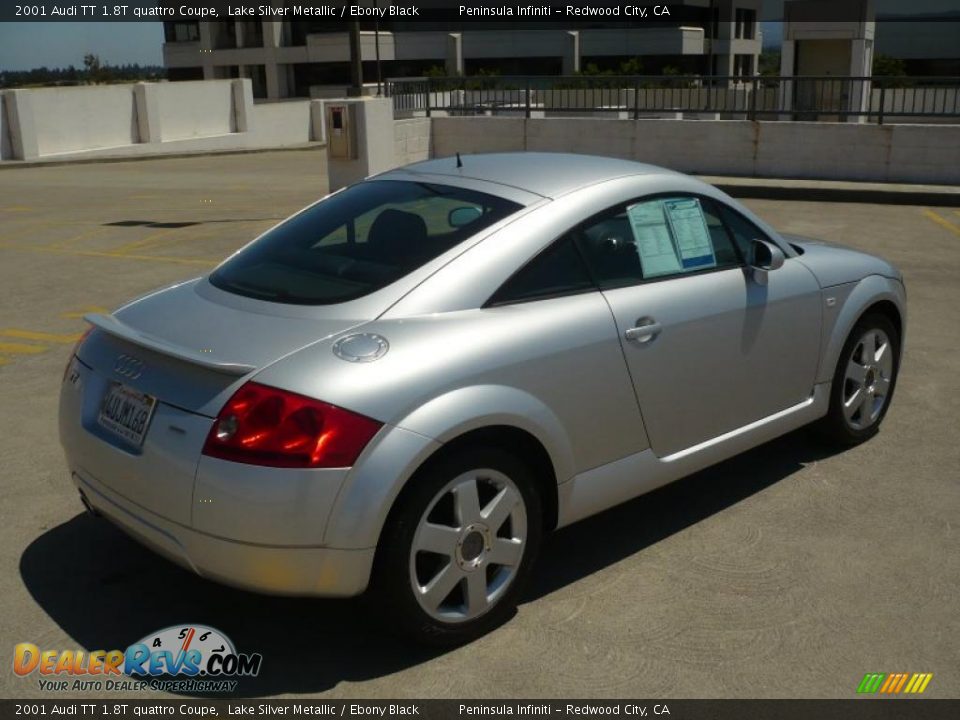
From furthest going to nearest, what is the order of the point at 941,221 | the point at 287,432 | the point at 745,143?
the point at 745,143 < the point at 941,221 < the point at 287,432

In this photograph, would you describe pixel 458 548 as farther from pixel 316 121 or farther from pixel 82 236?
pixel 316 121

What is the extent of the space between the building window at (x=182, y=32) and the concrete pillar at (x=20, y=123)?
49.8 meters

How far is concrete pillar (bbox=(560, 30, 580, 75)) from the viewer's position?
6884 centimetres

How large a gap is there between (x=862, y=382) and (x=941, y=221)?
1039cm

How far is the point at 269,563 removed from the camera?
3281 mm

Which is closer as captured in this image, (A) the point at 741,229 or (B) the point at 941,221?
(A) the point at 741,229

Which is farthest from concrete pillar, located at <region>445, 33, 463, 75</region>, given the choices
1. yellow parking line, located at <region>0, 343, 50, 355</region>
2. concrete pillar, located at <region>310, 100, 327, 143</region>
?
yellow parking line, located at <region>0, 343, 50, 355</region>

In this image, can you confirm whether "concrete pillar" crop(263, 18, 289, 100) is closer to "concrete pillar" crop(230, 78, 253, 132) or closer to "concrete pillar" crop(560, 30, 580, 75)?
"concrete pillar" crop(560, 30, 580, 75)

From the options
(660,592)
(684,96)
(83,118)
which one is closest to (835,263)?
(660,592)

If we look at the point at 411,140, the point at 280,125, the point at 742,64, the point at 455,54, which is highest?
the point at 455,54

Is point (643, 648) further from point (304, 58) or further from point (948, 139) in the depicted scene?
point (304, 58)

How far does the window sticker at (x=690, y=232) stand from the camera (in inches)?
179

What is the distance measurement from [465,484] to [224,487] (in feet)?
2.58

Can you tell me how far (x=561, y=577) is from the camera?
421 centimetres
